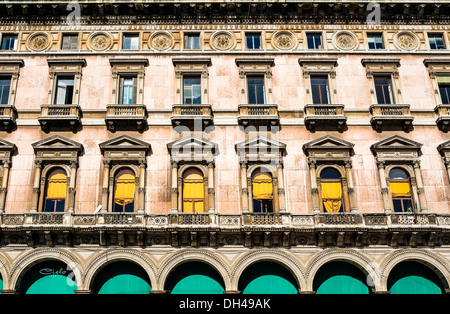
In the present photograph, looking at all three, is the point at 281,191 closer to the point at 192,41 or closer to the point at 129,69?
the point at 192,41

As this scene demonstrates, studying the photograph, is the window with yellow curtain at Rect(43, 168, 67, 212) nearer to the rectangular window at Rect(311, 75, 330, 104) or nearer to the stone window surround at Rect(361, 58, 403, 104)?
the rectangular window at Rect(311, 75, 330, 104)

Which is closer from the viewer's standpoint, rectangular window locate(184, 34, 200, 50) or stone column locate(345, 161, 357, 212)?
stone column locate(345, 161, 357, 212)

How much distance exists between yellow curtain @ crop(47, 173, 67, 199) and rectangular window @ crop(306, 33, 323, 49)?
15778mm

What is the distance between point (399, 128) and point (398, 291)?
8.66 metres

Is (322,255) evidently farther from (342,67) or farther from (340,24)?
(340,24)

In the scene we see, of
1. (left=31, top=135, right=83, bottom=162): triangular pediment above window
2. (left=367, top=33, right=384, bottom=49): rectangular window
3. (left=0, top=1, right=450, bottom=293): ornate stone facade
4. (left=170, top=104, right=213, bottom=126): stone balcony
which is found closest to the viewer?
(left=0, top=1, right=450, bottom=293): ornate stone facade

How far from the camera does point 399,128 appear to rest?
2612cm

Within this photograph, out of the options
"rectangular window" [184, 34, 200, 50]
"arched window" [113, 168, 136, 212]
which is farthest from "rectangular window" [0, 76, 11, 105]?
"rectangular window" [184, 34, 200, 50]

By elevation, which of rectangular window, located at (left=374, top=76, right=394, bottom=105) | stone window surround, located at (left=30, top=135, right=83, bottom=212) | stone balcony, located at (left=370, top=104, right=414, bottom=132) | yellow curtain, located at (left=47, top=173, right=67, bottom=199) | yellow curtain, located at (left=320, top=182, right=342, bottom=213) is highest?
rectangular window, located at (left=374, top=76, right=394, bottom=105)

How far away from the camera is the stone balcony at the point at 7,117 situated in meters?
25.2

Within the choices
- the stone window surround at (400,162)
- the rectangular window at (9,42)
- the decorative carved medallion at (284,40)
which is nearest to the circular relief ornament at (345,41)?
the decorative carved medallion at (284,40)

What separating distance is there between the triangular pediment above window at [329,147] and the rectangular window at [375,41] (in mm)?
6847

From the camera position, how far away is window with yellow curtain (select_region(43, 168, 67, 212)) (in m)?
24.5
